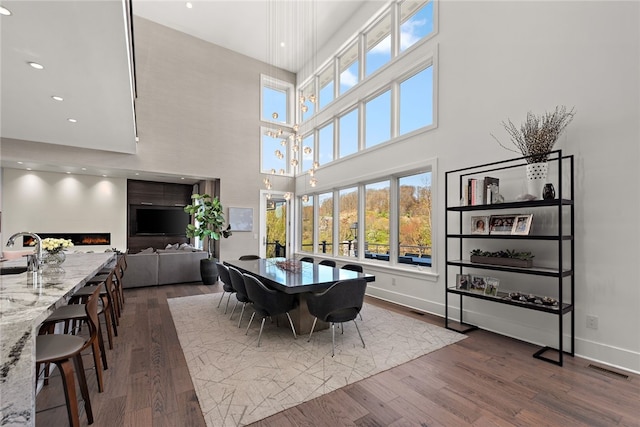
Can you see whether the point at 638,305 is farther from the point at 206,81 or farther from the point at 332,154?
the point at 206,81

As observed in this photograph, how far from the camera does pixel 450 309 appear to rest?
4.22 meters

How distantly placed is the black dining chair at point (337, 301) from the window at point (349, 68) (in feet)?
17.0

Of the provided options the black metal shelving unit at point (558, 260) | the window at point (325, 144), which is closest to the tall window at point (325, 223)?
the window at point (325, 144)

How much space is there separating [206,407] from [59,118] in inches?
201

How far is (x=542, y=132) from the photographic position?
3096 millimetres

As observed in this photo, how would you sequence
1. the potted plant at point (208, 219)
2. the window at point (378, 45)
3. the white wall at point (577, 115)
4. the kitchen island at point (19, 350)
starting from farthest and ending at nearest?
the potted plant at point (208, 219) → the window at point (378, 45) → the white wall at point (577, 115) → the kitchen island at point (19, 350)

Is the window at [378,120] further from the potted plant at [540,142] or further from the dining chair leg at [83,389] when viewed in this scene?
the dining chair leg at [83,389]

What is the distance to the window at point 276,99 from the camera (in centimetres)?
888

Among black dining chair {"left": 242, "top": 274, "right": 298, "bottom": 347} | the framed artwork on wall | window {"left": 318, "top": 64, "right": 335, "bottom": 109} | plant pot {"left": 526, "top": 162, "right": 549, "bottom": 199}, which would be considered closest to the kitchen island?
black dining chair {"left": 242, "top": 274, "right": 298, "bottom": 347}

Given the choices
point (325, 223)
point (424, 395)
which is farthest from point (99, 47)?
point (325, 223)

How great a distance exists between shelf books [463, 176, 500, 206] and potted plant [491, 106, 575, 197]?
409 mm

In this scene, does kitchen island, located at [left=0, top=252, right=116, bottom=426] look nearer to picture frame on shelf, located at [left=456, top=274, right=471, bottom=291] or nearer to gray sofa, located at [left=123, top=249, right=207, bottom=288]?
picture frame on shelf, located at [left=456, top=274, right=471, bottom=291]

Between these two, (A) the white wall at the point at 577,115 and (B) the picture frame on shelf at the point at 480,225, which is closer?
(A) the white wall at the point at 577,115

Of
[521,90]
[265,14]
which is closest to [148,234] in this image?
[265,14]
